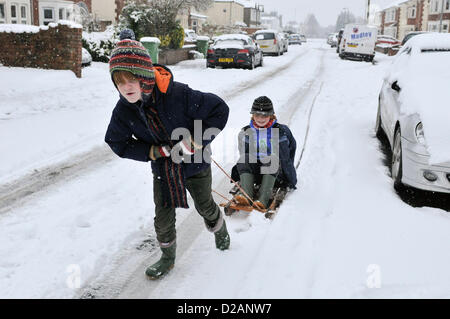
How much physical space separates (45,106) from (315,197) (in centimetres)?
686

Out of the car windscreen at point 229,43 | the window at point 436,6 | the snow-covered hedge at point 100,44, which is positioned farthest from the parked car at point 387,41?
the snow-covered hedge at point 100,44

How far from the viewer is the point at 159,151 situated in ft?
8.93

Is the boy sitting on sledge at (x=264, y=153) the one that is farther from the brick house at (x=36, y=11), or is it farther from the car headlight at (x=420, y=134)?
the brick house at (x=36, y=11)

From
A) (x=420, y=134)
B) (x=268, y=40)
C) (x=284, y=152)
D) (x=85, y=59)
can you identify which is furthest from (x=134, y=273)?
(x=268, y=40)

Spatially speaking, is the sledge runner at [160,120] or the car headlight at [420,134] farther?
the car headlight at [420,134]

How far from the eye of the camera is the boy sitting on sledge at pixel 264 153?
439 cm

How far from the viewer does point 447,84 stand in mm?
5156

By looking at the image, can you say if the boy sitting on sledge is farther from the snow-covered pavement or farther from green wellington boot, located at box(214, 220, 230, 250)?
green wellington boot, located at box(214, 220, 230, 250)

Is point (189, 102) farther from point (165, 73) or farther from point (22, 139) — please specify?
point (22, 139)

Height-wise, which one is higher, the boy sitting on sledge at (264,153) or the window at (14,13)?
the window at (14,13)

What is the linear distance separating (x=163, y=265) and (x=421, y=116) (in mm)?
3105

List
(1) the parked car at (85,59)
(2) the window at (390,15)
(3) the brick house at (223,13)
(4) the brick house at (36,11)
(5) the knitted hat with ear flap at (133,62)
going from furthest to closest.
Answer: (3) the brick house at (223,13)
(2) the window at (390,15)
(4) the brick house at (36,11)
(1) the parked car at (85,59)
(5) the knitted hat with ear flap at (133,62)

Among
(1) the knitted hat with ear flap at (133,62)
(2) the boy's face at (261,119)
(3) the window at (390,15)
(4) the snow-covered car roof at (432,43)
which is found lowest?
(2) the boy's face at (261,119)
